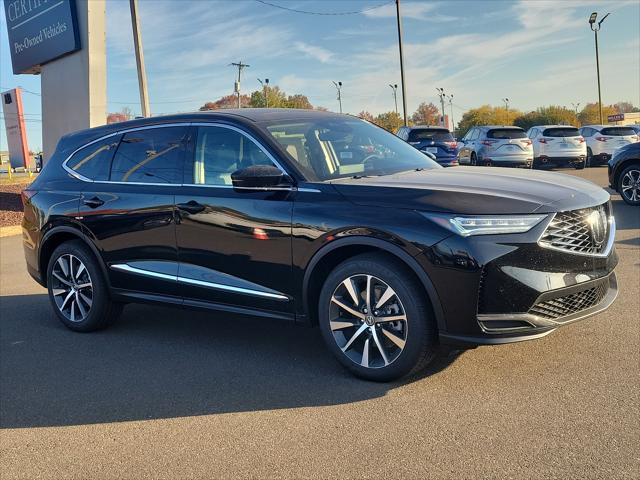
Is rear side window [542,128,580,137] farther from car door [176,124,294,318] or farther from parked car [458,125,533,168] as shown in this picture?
car door [176,124,294,318]

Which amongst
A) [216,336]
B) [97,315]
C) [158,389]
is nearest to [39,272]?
[97,315]

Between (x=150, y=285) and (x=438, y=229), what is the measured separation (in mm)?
2517

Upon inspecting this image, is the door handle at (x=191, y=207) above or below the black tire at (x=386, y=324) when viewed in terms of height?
above

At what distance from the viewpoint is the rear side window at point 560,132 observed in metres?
21.8

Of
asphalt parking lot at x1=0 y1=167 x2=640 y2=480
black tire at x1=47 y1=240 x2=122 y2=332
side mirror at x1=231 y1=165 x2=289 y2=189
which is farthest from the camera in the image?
→ black tire at x1=47 y1=240 x2=122 y2=332

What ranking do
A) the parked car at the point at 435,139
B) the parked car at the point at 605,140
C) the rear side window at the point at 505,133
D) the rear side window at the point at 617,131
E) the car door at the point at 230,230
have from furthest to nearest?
the rear side window at the point at 617,131, the parked car at the point at 605,140, the rear side window at the point at 505,133, the parked car at the point at 435,139, the car door at the point at 230,230

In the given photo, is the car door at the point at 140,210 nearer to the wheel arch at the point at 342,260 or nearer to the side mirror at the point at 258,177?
the side mirror at the point at 258,177

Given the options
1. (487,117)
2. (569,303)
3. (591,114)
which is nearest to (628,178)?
(569,303)

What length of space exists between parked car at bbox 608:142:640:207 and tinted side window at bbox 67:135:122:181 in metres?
9.52

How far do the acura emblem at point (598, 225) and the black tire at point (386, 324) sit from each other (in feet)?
3.66

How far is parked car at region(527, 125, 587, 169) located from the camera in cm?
2159

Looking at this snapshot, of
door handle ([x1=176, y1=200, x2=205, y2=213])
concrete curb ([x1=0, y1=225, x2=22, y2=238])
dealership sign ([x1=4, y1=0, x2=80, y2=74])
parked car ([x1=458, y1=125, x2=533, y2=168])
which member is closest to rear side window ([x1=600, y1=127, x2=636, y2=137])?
parked car ([x1=458, y1=125, x2=533, y2=168])

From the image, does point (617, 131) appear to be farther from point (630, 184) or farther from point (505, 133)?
point (630, 184)

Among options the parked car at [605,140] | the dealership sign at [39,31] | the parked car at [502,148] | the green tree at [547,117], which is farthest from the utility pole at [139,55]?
the green tree at [547,117]
